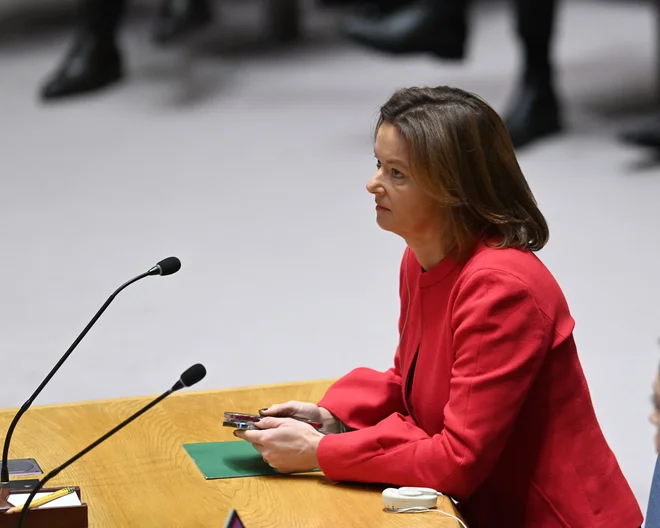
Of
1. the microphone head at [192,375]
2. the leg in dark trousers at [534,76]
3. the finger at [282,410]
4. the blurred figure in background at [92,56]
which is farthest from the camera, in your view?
the blurred figure in background at [92,56]

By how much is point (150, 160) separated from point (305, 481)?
17.9ft

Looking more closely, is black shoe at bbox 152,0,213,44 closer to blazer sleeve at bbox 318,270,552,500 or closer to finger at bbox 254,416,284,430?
finger at bbox 254,416,284,430

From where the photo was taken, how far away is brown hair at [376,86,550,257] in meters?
2.16

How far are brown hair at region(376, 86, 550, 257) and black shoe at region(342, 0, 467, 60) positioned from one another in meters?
4.94

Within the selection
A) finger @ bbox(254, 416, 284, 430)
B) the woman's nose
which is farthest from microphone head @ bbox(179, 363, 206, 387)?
the woman's nose

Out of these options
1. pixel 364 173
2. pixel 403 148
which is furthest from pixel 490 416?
pixel 364 173

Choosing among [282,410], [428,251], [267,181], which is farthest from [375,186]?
[267,181]

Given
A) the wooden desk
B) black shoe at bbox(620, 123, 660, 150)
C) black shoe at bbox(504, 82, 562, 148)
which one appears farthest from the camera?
black shoe at bbox(504, 82, 562, 148)

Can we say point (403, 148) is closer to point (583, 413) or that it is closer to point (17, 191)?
point (583, 413)

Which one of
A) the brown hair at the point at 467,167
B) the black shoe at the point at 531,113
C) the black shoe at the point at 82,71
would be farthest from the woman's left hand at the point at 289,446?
the black shoe at the point at 82,71

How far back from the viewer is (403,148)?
2197mm

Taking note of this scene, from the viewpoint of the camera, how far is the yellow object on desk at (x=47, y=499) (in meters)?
1.99

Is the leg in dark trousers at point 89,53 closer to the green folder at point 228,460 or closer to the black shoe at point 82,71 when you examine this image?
the black shoe at point 82,71

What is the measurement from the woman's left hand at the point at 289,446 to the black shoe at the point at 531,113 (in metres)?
5.25
